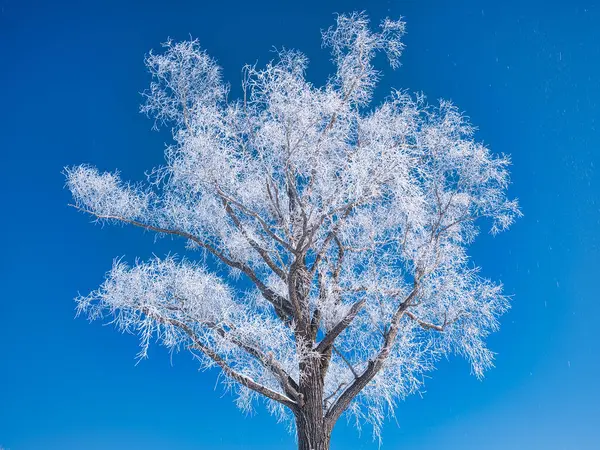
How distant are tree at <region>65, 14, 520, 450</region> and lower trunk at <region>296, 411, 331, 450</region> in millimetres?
19

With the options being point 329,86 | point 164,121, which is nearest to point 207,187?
point 164,121

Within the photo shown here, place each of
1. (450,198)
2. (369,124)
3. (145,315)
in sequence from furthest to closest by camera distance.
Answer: (369,124)
(450,198)
(145,315)

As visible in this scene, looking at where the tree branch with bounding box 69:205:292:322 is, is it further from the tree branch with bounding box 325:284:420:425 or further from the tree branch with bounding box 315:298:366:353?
the tree branch with bounding box 325:284:420:425

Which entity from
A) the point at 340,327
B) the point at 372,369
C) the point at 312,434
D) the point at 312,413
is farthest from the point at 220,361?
the point at 372,369

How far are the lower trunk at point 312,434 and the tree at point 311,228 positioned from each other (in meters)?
0.02

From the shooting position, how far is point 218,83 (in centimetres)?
926

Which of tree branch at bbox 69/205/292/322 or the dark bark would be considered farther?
tree branch at bbox 69/205/292/322

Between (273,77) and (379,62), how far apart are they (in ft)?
6.45

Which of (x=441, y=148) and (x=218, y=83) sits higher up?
(x=218, y=83)

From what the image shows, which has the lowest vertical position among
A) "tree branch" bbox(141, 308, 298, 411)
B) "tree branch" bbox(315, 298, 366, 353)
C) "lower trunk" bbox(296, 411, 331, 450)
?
"lower trunk" bbox(296, 411, 331, 450)

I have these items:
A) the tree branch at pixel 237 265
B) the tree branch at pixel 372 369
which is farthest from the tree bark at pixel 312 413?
the tree branch at pixel 237 265

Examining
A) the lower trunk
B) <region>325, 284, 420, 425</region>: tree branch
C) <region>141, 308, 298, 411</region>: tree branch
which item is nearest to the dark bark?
the lower trunk

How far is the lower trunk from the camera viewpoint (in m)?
8.12

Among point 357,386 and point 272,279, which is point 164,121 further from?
point 357,386
